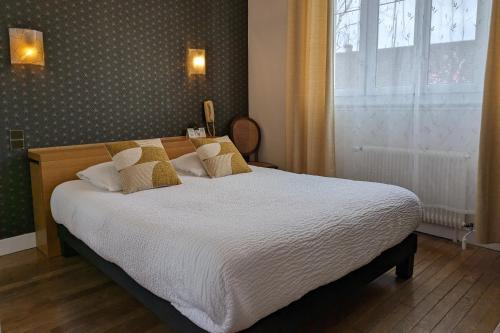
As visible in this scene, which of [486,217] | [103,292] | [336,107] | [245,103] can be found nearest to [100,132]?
[103,292]

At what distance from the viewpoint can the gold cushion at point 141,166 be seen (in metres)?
2.49

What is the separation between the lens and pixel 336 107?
3.54 m

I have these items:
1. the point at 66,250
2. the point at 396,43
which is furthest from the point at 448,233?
the point at 66,250

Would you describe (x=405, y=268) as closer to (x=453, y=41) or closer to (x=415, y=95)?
(x=415, y=95)

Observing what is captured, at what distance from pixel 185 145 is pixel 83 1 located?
1433 millimetres

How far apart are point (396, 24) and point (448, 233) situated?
1747 millimetres

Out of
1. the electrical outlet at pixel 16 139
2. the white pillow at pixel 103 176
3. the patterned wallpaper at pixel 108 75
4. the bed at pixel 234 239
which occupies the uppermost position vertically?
the patterned wallpaper at pixel 108 75

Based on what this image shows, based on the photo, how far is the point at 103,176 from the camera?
2.59 m

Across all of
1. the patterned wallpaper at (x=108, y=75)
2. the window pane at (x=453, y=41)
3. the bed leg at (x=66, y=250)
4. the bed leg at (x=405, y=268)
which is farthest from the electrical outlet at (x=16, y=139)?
the window pane at (x=453, y=41)

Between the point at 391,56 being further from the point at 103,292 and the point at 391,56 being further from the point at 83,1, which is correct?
the point at 103,292

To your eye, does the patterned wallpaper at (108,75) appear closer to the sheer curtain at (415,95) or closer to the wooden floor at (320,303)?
the wooden floor at (320,303)

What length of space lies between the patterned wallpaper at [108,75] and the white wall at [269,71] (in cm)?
19

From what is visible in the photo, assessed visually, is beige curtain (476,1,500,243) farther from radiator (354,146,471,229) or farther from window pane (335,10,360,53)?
window pane (335,10,360,53)

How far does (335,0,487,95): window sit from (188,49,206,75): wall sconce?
4.26ft
